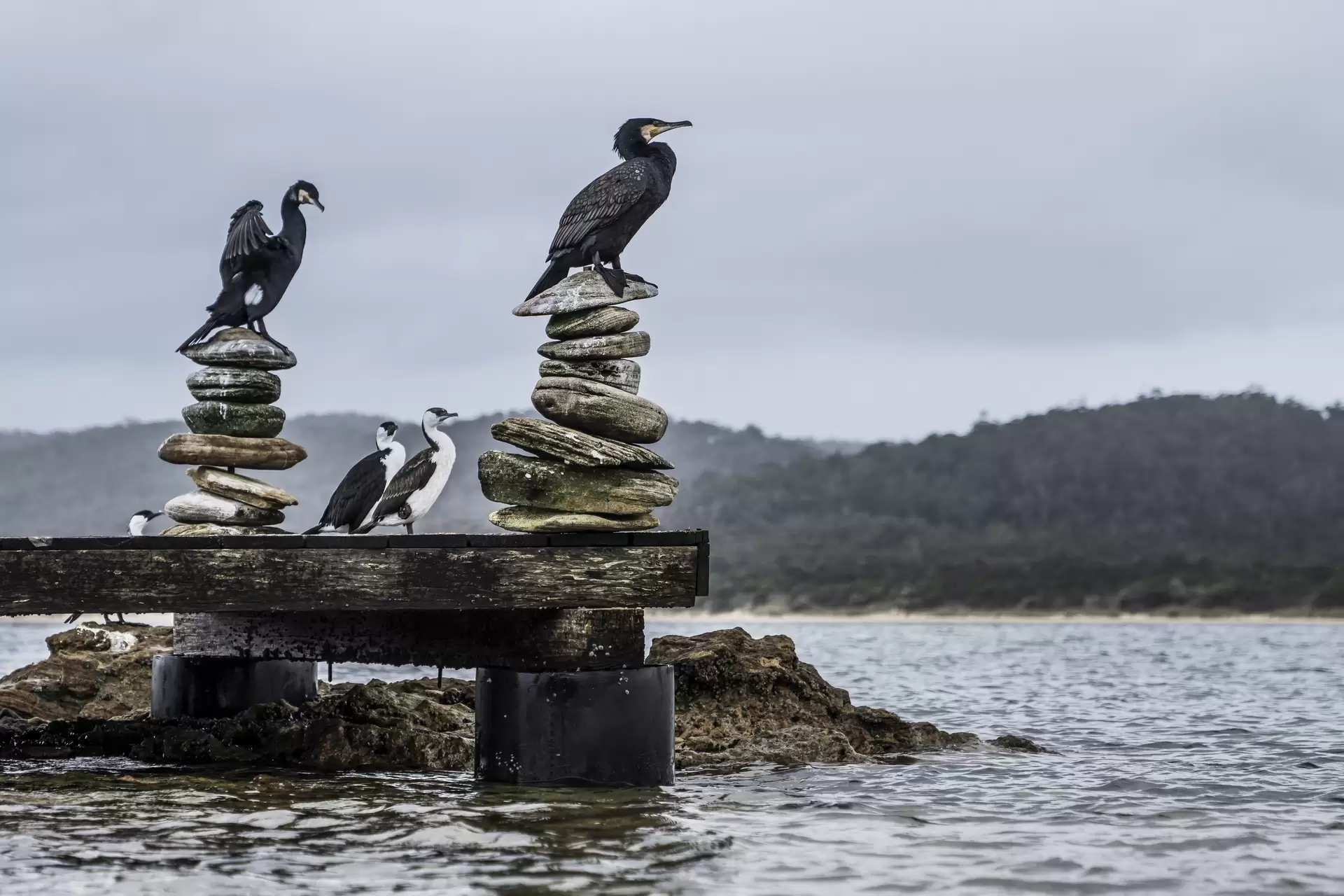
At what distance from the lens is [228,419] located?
41.1 feet

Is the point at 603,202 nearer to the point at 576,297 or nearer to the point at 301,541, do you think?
the point at 576,297

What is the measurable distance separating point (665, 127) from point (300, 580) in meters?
4.22

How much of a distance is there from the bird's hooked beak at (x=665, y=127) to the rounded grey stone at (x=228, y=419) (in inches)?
151

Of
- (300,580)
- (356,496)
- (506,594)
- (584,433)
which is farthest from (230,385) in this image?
(506,594)

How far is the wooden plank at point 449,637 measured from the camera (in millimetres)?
10445

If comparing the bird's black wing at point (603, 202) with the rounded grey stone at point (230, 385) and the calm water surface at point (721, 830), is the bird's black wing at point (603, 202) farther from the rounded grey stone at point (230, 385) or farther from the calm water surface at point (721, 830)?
the calm water surface at point (721, 830)

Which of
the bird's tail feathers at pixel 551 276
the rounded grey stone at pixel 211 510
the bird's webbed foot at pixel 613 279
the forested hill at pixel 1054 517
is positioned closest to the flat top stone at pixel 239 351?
the rounded grey stone at pixel 211 510

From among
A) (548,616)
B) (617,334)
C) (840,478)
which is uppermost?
(840,478)

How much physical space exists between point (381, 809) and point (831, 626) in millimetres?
75798

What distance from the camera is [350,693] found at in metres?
13.8

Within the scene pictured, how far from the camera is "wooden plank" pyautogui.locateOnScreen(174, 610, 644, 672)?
10.4 m

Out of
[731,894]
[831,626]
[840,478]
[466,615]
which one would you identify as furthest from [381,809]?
A: [840,478]

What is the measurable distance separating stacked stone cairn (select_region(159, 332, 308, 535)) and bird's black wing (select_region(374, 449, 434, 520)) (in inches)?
33.3

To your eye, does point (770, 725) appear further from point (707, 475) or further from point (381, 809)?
point (707, 475)
